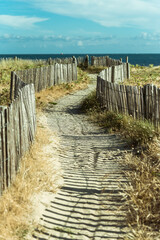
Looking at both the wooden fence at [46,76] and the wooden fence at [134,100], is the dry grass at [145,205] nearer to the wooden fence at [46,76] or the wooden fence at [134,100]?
the wooden fence at [134,100]

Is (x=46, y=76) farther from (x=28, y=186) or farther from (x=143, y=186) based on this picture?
(x=143, y=186)

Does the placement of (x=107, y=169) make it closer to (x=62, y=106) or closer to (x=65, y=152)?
(x=65, y=152)

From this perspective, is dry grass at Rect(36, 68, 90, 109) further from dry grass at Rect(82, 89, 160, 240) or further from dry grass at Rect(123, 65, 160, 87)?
dry grass at Rect(82, 89, 160, 240)

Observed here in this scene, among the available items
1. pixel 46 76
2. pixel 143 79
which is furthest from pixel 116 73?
pixel 46 76

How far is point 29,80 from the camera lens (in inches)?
491

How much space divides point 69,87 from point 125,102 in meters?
6.69

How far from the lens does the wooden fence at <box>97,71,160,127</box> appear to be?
705 centimetres

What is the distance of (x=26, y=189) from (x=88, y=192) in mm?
929

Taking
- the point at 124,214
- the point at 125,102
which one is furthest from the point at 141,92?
the point at 124,214

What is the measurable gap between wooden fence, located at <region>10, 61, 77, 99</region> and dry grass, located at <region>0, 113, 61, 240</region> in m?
5.92

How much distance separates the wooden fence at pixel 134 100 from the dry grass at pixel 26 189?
2.62m

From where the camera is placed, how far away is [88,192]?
4.37 m

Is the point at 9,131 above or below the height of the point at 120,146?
above

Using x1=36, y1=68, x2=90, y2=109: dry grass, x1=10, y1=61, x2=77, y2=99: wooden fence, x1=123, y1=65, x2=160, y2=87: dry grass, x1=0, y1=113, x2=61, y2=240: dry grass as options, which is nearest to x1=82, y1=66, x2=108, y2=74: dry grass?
x1=123, y1=65, x2=160, y2=87: dry grass
